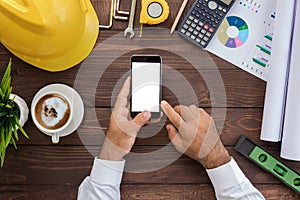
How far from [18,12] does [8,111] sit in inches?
6.5

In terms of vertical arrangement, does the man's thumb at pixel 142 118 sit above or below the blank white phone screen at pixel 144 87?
below

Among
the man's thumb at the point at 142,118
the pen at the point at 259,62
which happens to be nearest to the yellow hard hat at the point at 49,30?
the man's thumb at the point at 142,118

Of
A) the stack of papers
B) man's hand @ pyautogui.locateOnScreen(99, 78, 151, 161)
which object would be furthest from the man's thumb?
the stack of papers

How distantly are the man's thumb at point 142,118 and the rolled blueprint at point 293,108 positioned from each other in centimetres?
25

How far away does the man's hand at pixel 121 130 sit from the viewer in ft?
2.74

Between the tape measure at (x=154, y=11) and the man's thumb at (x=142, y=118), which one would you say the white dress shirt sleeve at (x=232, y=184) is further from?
the tape measure at (x=154, y=11)

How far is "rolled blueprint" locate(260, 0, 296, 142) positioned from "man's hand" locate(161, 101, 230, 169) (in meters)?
0.09

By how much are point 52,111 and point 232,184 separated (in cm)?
35

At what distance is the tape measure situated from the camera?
2.72 feet

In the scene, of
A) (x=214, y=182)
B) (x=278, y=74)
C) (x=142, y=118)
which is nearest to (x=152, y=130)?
(x=142, y=118)

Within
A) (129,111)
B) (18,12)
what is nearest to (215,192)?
(129,111)

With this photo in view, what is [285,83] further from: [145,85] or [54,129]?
[54,129]

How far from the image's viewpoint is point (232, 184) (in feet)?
2.70

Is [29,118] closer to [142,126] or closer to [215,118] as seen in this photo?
[142,126]
